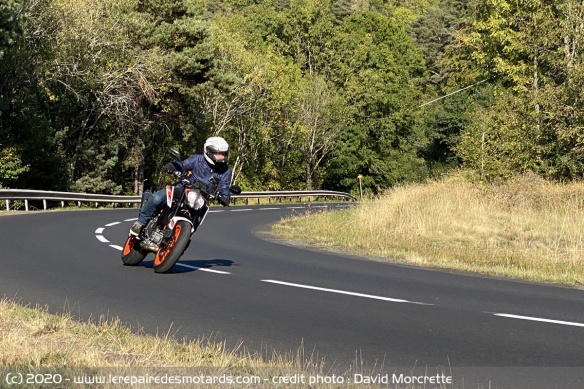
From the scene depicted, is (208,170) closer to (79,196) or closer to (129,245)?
(129,245)

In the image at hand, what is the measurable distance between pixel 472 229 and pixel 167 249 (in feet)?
33.6

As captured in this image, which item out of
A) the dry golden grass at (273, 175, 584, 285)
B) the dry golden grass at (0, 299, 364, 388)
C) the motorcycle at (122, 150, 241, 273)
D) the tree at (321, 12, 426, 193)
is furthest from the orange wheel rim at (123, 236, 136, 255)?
the tree at (321, 12, 426, 193)

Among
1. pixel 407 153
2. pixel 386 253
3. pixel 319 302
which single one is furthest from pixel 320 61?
pixel 319 302

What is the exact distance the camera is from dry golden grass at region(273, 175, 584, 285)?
16406 mm

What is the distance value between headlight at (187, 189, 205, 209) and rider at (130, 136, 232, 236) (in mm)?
197

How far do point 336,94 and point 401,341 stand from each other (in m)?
73.2

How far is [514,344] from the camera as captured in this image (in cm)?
811

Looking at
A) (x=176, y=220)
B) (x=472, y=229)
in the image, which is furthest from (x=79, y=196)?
(x=176, y=220)

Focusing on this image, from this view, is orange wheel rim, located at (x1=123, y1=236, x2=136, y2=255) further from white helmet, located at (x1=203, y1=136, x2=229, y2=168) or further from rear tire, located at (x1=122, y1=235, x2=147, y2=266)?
white helmet, located at (x1=203, y1=136, x2=229, y2=168)

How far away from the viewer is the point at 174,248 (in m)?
12.3

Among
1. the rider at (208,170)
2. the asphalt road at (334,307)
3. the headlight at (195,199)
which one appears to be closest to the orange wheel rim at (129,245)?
the asphalt road at (334,307)

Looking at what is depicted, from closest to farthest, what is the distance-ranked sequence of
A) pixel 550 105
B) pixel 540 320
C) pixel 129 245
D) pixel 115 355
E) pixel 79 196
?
pixel 115 355, pixel 540 320, pixel 129 245, pixel 550 105, pixel 79 196

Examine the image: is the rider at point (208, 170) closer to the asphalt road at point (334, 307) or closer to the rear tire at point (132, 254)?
the rear tire at point (132, 254)

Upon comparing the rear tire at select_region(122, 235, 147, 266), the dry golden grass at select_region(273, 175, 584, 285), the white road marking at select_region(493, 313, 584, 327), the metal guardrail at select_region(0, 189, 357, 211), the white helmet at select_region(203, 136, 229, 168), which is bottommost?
the metal guardrail at select_region(0, 189, 357, 211)
